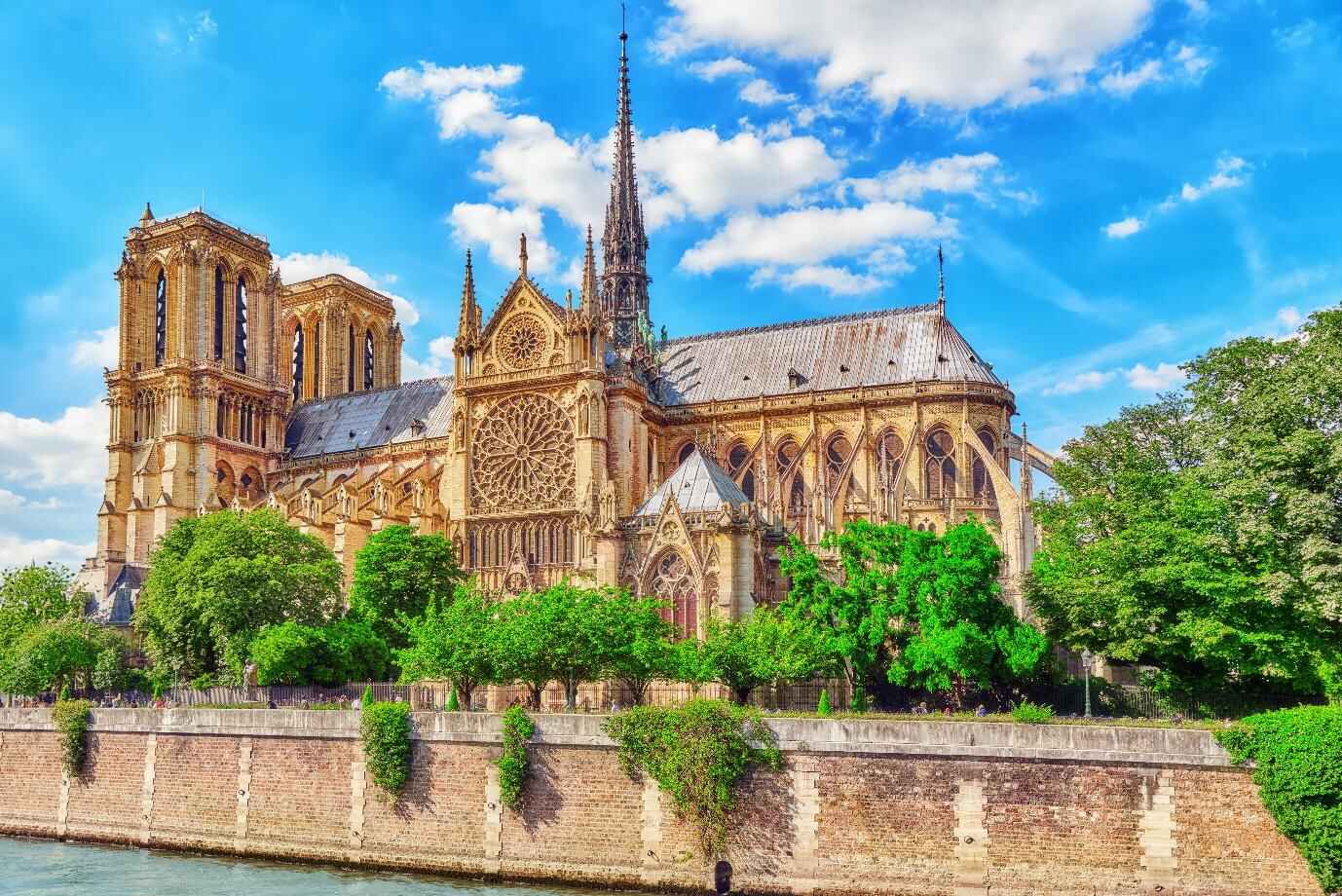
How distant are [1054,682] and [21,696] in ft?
123

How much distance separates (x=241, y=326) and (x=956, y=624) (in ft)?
188

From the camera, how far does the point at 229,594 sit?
49.8 m

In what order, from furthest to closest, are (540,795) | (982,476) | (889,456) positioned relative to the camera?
(889,456)
(982,476)
(540,795)

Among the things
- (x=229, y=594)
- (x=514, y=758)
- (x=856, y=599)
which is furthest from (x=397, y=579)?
(x=856, y=599)

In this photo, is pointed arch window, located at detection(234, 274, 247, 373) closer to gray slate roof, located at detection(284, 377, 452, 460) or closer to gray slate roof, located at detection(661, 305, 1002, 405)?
gray slate roof, located at detection(284, 377, 452, 460)

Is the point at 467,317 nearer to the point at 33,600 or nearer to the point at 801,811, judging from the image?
the point at 33,600

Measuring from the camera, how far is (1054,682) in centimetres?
4109

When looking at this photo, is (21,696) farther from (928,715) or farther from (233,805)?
(928,715)

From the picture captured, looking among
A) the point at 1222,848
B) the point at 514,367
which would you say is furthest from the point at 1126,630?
the point at 514,367

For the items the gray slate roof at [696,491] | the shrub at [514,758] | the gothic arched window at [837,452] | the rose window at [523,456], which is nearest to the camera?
the shrub at [514,758]

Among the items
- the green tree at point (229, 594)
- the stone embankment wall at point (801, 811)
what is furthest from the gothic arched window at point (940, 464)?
the stone embankment wall at point (801, 811)

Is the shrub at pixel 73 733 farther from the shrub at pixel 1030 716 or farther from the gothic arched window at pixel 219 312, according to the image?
the gothic arched window at pixel 219 312

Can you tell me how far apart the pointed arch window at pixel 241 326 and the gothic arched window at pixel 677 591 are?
146 feet

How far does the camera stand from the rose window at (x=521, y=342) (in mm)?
65000
